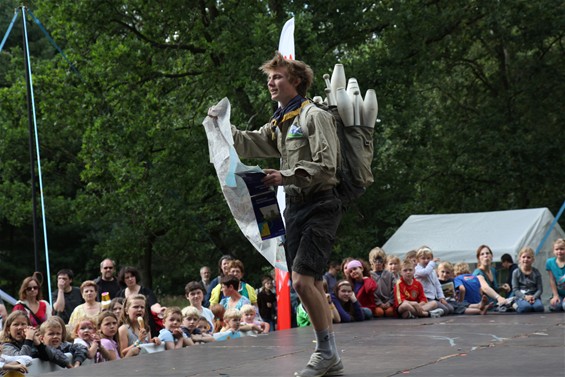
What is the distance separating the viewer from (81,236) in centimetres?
3450

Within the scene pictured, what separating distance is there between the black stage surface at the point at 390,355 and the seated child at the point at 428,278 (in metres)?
3.22

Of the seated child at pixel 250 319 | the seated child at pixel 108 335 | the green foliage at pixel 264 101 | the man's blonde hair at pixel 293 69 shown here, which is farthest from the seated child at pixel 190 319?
the green foliage at pixel 264 101

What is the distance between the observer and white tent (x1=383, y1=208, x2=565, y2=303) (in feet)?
58.5

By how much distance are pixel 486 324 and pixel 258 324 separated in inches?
86.8

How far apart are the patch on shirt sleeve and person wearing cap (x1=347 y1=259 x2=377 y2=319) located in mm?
5995

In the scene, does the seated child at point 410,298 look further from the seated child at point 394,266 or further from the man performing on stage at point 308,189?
the man performing on stage at point 308,189

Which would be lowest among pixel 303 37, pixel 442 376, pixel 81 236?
pixel 442 376

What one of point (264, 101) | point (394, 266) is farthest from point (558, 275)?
point (264, 101)

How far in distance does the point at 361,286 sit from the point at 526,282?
2.53 meters

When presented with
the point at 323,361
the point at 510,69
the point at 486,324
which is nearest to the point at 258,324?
the point at 486,324

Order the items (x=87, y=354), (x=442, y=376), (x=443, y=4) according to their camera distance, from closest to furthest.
A: (x=442, y=376)
(x=87, y=354)
(x=443, y=4)

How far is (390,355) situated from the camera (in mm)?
6453

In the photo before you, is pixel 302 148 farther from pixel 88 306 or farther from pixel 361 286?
pixel 361 286

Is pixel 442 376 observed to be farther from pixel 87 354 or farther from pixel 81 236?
pixel 81 236
